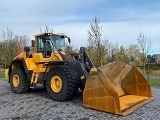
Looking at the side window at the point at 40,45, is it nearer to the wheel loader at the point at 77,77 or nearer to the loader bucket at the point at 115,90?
the wheel loader at the point at 77,77

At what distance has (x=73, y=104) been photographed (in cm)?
748

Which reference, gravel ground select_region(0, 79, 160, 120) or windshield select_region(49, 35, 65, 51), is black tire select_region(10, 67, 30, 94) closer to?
gravel ground select_region(0, 79, 160, 120)

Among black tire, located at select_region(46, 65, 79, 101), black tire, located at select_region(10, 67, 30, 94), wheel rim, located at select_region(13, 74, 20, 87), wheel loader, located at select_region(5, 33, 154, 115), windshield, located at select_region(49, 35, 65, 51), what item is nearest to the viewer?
wheel loader, located at select_region(5, 33, 154, 115)

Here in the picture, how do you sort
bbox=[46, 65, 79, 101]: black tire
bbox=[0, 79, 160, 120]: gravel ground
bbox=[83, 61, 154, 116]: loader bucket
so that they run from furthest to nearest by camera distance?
bbox=[46, 65, 79, 101]: black tire → bbox=[83, 61, 154, 116]: loader bucket → bbox=[0, 79, 160, 120]: gravel ground

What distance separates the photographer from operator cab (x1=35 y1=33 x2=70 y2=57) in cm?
918

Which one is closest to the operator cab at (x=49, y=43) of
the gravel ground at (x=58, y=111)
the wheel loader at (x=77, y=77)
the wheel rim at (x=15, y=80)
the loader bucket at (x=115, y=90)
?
the wheel loader at (x=77, y=77)

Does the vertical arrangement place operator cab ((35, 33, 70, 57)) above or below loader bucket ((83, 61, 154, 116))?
above

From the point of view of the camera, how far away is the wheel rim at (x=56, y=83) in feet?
26.3

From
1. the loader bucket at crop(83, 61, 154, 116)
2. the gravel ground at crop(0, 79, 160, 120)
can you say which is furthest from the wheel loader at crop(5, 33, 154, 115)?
the gravel ground at crop(0, 79, 160, 120)

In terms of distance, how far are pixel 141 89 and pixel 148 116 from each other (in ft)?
7.59

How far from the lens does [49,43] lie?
30.3 ft

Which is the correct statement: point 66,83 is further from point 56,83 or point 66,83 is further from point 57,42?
point 57,42

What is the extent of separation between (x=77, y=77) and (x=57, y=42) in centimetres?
226

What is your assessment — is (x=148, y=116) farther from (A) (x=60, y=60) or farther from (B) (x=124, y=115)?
(A) (x=60, y=60)
